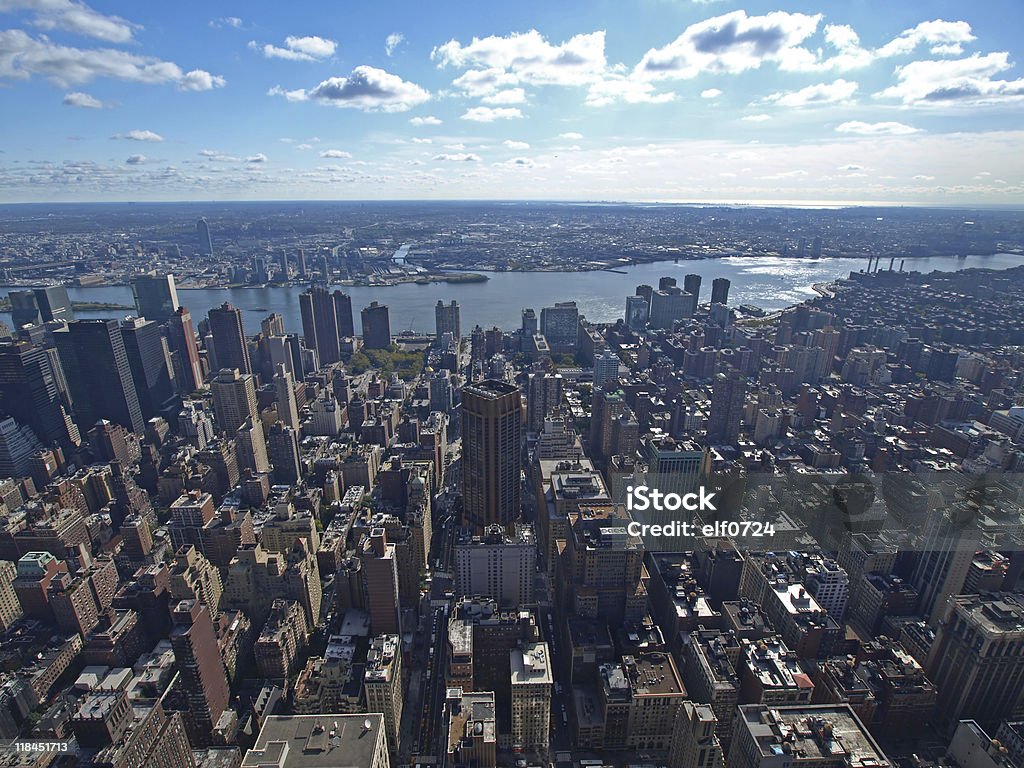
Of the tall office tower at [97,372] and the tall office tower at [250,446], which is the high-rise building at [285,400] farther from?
the tall office tower at [97,372]

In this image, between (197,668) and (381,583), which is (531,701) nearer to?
(381,583)

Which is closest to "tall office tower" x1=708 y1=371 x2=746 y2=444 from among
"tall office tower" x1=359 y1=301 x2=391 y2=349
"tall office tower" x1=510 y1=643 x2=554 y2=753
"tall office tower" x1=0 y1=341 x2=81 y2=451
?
"tall office tower" x1=510 y1=643 x2=554 y2=753

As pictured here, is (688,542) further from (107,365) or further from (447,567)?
(107,365)

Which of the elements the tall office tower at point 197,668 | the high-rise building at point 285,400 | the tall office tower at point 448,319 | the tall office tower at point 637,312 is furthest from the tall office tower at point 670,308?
the tall office tower at point 197,668

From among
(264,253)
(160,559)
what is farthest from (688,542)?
(264,253)

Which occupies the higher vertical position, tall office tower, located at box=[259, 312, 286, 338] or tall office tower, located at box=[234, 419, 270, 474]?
tall office tower, located at box=[259, 312, 286, 338]

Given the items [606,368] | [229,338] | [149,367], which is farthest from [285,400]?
[606,368]

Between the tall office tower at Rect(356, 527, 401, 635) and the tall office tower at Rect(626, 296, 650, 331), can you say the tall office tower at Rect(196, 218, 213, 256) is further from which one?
the tall office tower at Rect(356, 527, 401, 635)
